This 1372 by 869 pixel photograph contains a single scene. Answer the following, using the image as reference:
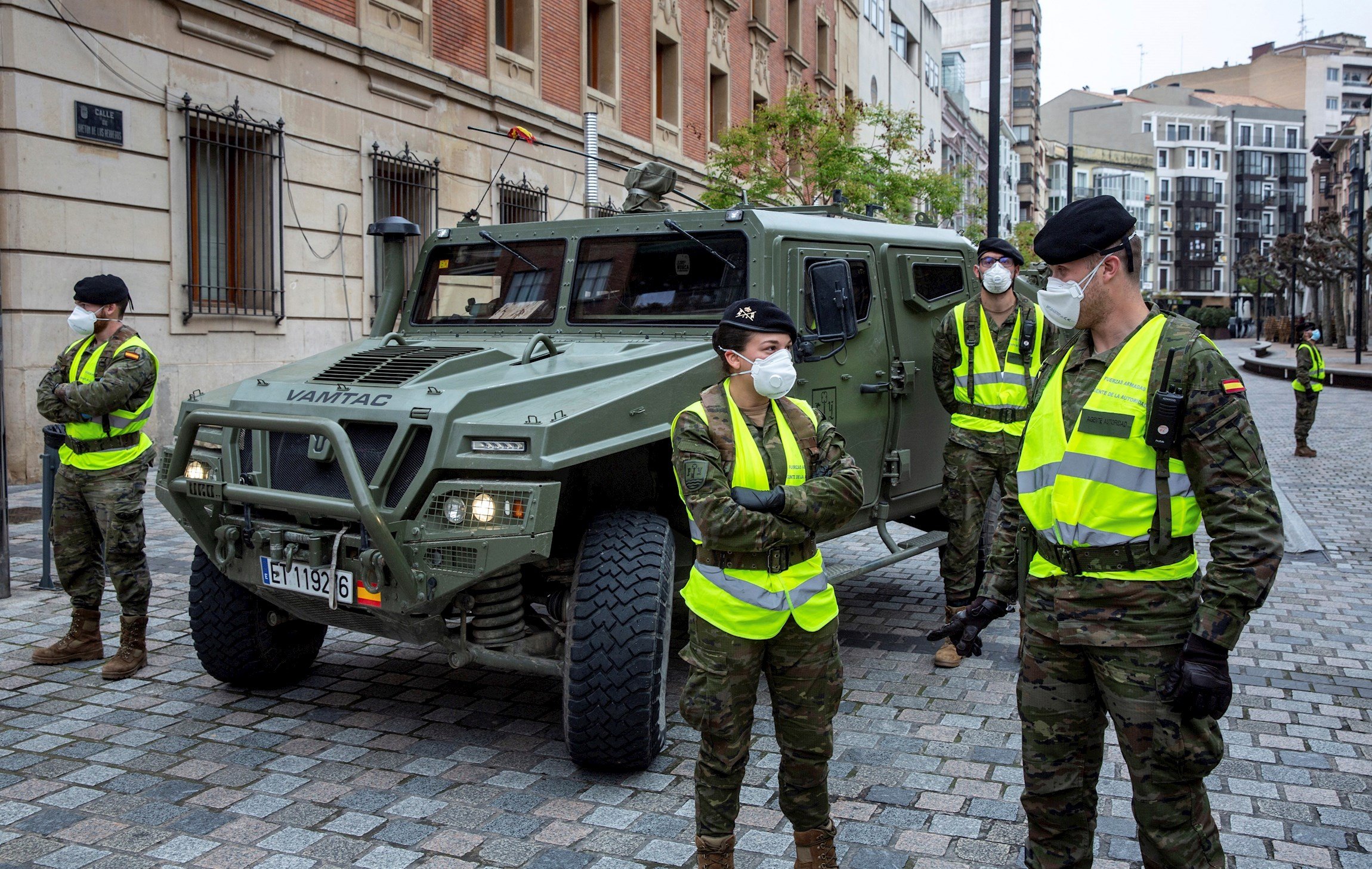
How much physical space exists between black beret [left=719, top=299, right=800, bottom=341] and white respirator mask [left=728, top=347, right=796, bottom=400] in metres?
0.10

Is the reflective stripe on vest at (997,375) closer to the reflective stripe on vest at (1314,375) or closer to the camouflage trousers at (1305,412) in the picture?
the reflective stripe on vest at (1314,375)

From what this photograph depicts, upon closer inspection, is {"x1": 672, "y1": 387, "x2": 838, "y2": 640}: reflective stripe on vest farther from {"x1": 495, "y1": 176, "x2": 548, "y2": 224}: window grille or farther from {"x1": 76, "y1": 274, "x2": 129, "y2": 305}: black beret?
{"x1": 495, "y1": 176, "x2": 548, "y2": 224}: window grille

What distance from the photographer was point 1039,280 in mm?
7617

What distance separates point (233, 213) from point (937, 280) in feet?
28.2

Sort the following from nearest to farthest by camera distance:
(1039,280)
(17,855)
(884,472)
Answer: (17,855), (884,472), (1039,280)

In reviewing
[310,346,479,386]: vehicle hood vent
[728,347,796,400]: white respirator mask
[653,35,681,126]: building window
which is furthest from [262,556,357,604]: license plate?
[653,35,681,126]: building window

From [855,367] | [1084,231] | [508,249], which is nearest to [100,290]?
[508,249]

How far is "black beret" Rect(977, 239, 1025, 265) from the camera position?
600 centimetres

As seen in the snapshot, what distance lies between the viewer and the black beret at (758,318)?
348cm

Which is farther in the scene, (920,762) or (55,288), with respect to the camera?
(55,288)

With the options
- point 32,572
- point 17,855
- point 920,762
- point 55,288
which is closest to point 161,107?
point 55,288

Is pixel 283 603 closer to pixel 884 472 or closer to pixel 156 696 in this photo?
pixel 156 696

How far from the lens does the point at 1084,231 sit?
9.71ft

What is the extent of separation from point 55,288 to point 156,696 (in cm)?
646
